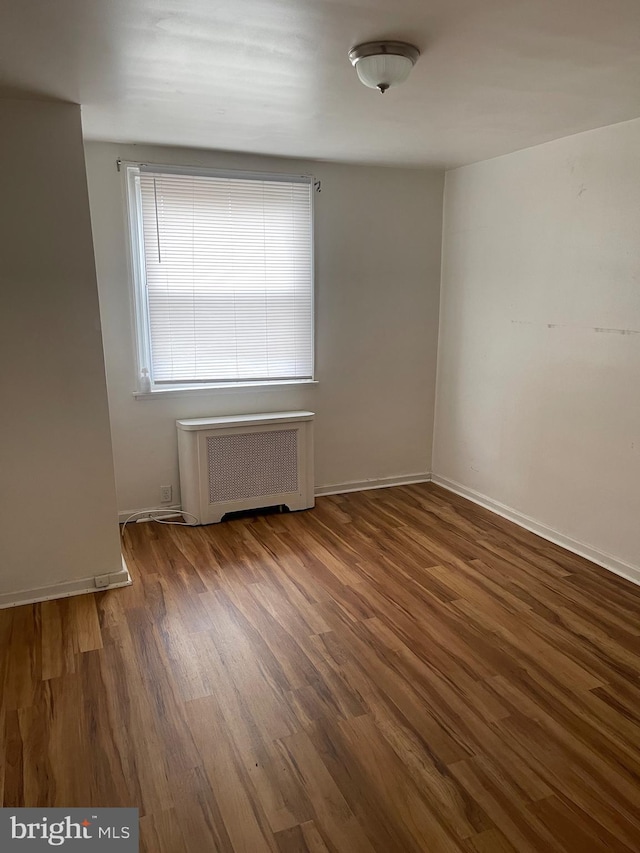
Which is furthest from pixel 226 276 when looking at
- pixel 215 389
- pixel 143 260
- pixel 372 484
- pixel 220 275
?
pixel 372 484

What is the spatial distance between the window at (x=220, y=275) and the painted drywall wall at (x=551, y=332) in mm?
1203

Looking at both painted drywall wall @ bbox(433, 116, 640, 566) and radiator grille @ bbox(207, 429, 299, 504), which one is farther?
radiator grille @ bbox(207, 429, 299, 504)

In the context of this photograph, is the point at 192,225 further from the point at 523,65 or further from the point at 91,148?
the point at 523,65

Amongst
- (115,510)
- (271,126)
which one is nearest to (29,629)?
(115,510)

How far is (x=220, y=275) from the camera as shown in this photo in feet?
12.5

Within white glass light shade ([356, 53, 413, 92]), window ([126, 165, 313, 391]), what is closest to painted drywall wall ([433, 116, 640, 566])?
window ([126, 165, 313, 391])

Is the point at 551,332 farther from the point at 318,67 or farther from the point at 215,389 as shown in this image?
the point at 215,389

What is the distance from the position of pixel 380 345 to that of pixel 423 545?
Answer: 63.5 inches

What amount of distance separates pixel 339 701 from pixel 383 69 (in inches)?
92.3

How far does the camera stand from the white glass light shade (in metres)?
2.01

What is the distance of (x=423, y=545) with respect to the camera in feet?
11.7

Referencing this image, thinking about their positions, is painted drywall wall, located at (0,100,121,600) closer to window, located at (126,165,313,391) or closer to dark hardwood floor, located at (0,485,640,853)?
dark hardwood floor, located at (0,485,640,853)

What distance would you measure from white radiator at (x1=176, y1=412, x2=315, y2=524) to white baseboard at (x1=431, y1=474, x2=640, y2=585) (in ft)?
3.97

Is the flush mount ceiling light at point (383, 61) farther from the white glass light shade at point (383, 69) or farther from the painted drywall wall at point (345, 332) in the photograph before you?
the painted drywall wall at point (345, 332)
